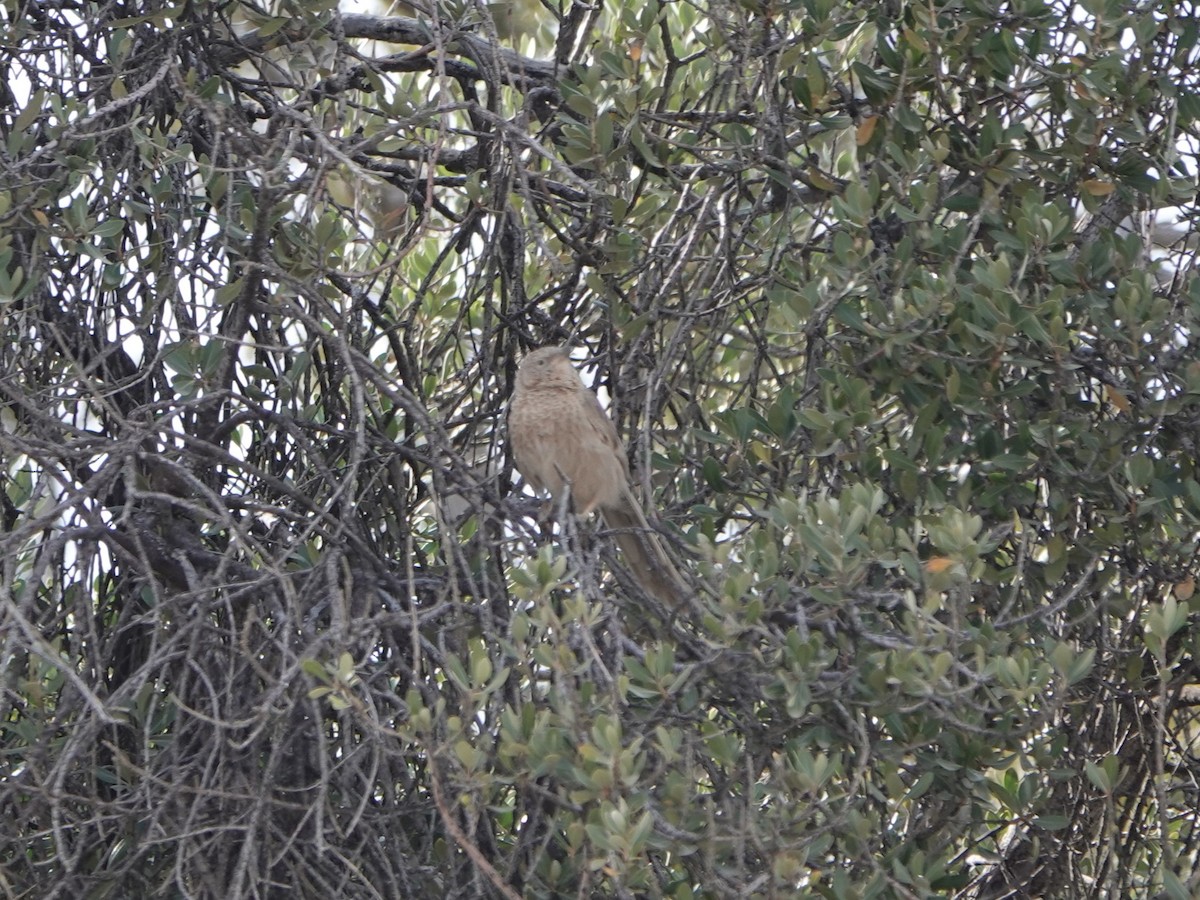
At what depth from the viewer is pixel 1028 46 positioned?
157 inches

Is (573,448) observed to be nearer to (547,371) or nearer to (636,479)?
(547,371)

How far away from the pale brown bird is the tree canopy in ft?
0.40

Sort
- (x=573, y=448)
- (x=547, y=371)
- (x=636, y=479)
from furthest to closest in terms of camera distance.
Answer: (x=573, y=448)
(x=547, y=371)
(x=636, y=479)

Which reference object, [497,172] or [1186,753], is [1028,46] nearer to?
[497,172]

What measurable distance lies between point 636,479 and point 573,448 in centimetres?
60

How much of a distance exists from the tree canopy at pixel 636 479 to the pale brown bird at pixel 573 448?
123mm

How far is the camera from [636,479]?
15.2 ft

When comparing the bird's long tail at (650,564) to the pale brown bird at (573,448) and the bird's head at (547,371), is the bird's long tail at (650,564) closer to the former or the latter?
the pale brown bird at (573,448)

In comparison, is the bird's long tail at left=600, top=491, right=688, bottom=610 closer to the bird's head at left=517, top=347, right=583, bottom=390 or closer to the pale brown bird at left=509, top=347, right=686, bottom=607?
the pale brown bird at left=509, top=347, right=686, bottom=607

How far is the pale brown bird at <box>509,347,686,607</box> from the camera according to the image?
15.6ft

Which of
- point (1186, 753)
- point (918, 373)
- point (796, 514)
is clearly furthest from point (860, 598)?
point (1186, 753)

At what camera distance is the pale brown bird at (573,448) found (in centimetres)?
475

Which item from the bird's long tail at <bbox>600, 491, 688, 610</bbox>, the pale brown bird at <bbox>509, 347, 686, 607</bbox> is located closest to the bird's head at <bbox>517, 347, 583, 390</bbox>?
the pale brown bird at <bbox>509, 347, 686, 607</bbox>

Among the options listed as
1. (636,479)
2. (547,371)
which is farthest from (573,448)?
(636,479)
